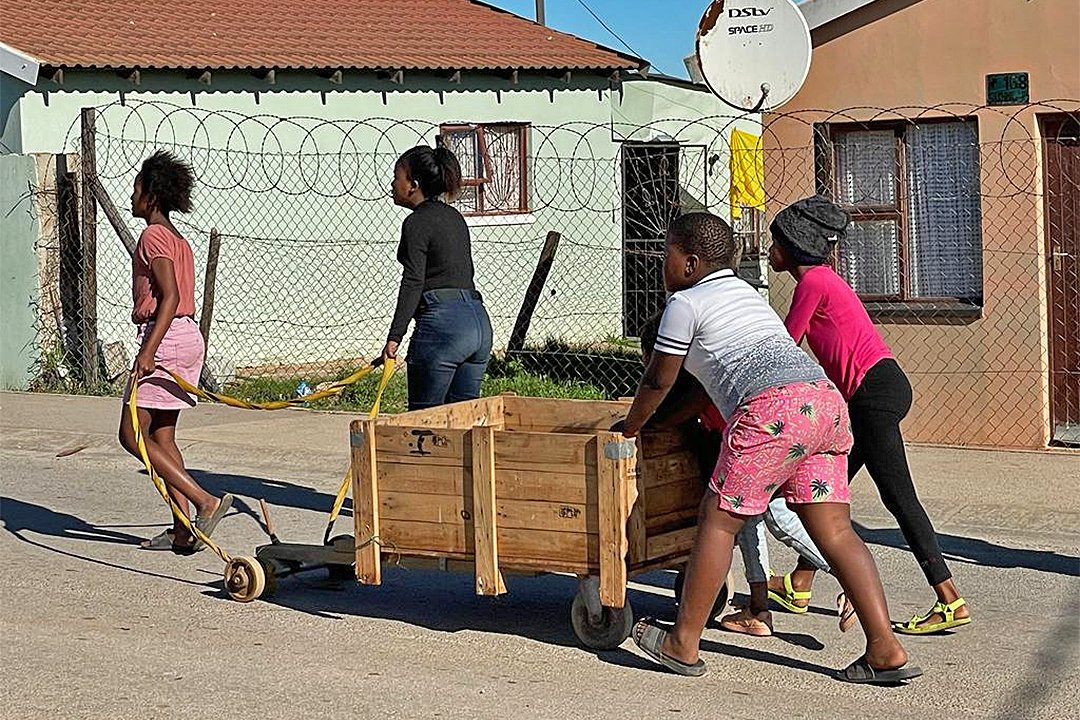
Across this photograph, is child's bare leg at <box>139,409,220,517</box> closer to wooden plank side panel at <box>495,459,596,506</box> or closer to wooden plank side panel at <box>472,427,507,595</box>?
wooden plank side panel at <box>472,427,507,595</box>

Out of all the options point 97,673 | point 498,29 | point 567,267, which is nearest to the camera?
point 97,673

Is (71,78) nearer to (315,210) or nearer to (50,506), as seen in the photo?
(315,210)

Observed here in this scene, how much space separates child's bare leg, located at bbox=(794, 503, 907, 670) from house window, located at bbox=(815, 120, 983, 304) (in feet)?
18.4

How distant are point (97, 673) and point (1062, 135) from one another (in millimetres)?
7375

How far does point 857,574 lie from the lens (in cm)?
586

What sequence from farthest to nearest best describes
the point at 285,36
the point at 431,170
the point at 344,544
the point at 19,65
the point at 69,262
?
1. the point at 285,36
2. the point at 19,65
3. the point at 69,262
4. the point at 431,170
5. the point at 344,544

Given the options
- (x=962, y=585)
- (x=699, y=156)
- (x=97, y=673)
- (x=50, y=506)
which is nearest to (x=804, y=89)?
(x=962, y=585)

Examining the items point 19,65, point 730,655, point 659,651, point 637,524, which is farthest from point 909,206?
point 19,65

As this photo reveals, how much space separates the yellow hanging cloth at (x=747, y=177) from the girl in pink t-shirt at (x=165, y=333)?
15.4 feet

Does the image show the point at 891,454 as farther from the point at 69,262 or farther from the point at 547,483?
the point at 69,262

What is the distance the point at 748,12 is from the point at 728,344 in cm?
543

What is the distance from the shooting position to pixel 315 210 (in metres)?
17.9

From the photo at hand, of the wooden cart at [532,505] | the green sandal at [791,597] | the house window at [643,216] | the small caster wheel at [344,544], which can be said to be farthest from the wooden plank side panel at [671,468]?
the house window at [643,216]

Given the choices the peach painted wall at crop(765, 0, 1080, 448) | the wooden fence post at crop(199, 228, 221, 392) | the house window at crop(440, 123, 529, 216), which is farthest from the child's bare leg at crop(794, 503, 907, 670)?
the house window at crop(440, 123, 529, 216)
